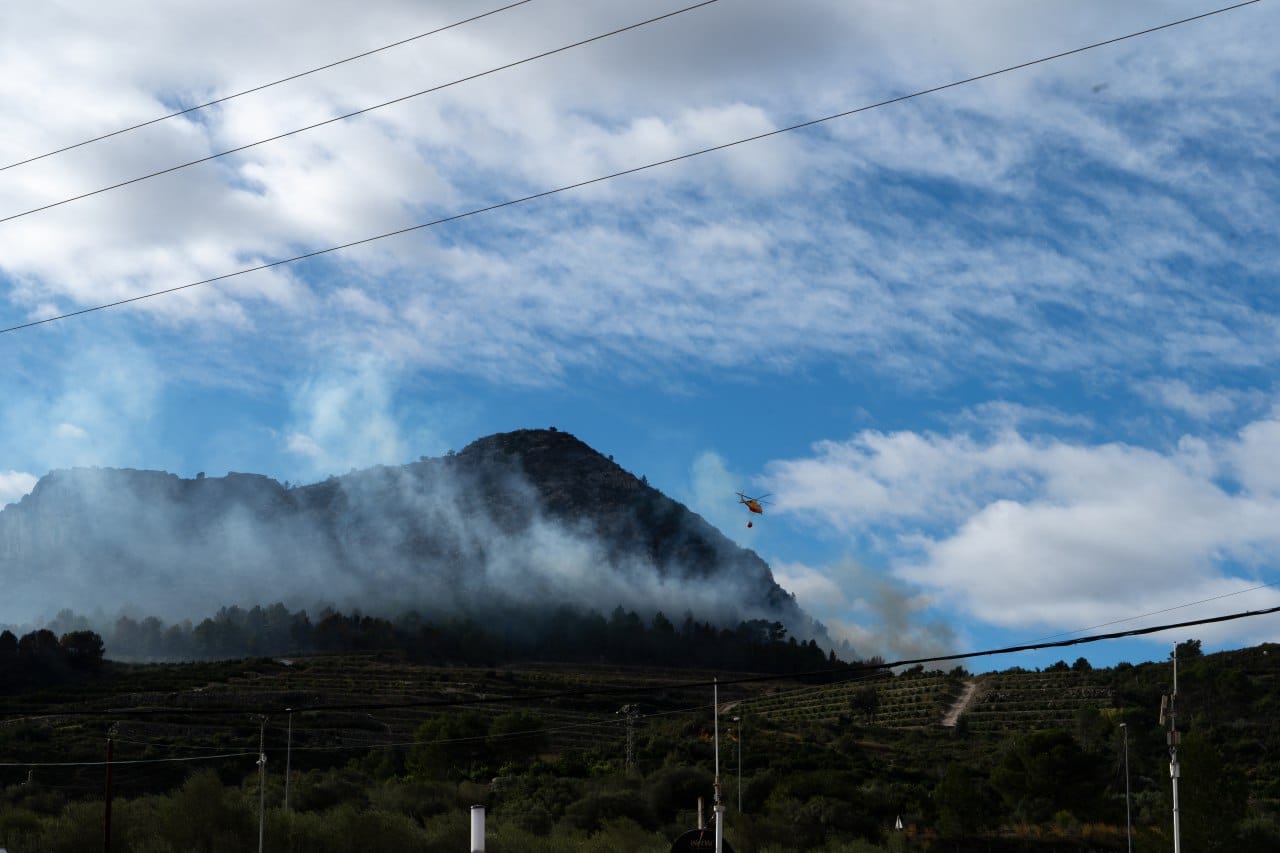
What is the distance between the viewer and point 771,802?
2721 inches

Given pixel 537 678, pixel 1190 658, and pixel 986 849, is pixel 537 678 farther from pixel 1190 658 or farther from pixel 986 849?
pixel 986 849

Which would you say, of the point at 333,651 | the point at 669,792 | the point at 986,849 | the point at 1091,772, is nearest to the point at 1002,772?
the point at 1091,772

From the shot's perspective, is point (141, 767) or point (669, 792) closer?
point (669, 792)

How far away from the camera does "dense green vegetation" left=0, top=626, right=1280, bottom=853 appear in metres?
57.4

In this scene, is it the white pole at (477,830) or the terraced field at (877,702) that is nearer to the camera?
the white pole at (477,830)

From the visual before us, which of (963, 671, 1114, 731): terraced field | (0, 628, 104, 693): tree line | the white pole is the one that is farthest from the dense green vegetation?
the white pole

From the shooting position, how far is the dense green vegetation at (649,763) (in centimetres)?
5744

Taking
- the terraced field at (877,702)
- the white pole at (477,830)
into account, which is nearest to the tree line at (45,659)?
the terraced field at (877,702)

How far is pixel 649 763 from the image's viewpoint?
85.1 m

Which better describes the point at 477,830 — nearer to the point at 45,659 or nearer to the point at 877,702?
the point at 877,702

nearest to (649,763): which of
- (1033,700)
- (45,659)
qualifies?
(1033,700)

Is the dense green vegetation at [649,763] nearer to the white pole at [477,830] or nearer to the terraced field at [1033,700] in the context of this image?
the terraced field at [1033,700]

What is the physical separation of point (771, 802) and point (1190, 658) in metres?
70.8

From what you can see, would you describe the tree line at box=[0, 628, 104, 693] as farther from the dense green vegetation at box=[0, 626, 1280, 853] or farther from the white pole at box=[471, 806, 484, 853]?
the white pole at box=[471, 806, 484, 853]
